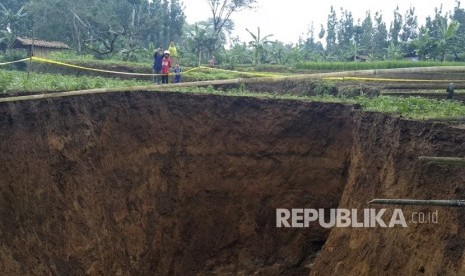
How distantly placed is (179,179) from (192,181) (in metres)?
0.30

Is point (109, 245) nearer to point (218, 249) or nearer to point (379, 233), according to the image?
point (218, 249)

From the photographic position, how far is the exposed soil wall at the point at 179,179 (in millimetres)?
10555

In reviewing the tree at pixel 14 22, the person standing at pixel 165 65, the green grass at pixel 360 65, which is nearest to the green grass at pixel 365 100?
the person standing at pixel 165 65

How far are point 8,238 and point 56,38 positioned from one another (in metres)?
22.3

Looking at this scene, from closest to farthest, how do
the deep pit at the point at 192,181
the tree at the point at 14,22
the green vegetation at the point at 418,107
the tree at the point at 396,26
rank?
1. the green vegetation at the point at 418,107
2. the deep pit at the point at 192,181
3. the tree at the point at 14,22
4. the tree at the point at 396,26

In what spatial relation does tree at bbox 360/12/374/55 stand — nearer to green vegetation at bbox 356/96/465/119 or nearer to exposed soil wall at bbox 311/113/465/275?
green vegetation at bbox 356/96/465/119

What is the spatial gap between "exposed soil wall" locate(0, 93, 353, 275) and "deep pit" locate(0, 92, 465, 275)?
2 cm

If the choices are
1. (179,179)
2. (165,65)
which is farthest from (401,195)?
(165,65)

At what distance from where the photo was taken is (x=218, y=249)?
42.4 ft

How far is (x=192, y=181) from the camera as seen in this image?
12.5m

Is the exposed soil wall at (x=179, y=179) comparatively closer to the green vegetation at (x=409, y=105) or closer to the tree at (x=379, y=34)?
the green vegetation at (x=409, y=105)

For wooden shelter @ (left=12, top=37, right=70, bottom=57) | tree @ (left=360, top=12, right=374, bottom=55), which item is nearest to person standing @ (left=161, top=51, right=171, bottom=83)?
wooden shelter @ (left=12, top=37, right=70, bottom=57)

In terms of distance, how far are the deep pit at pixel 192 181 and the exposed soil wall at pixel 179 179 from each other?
2cm

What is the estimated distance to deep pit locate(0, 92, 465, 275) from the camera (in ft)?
32.5
